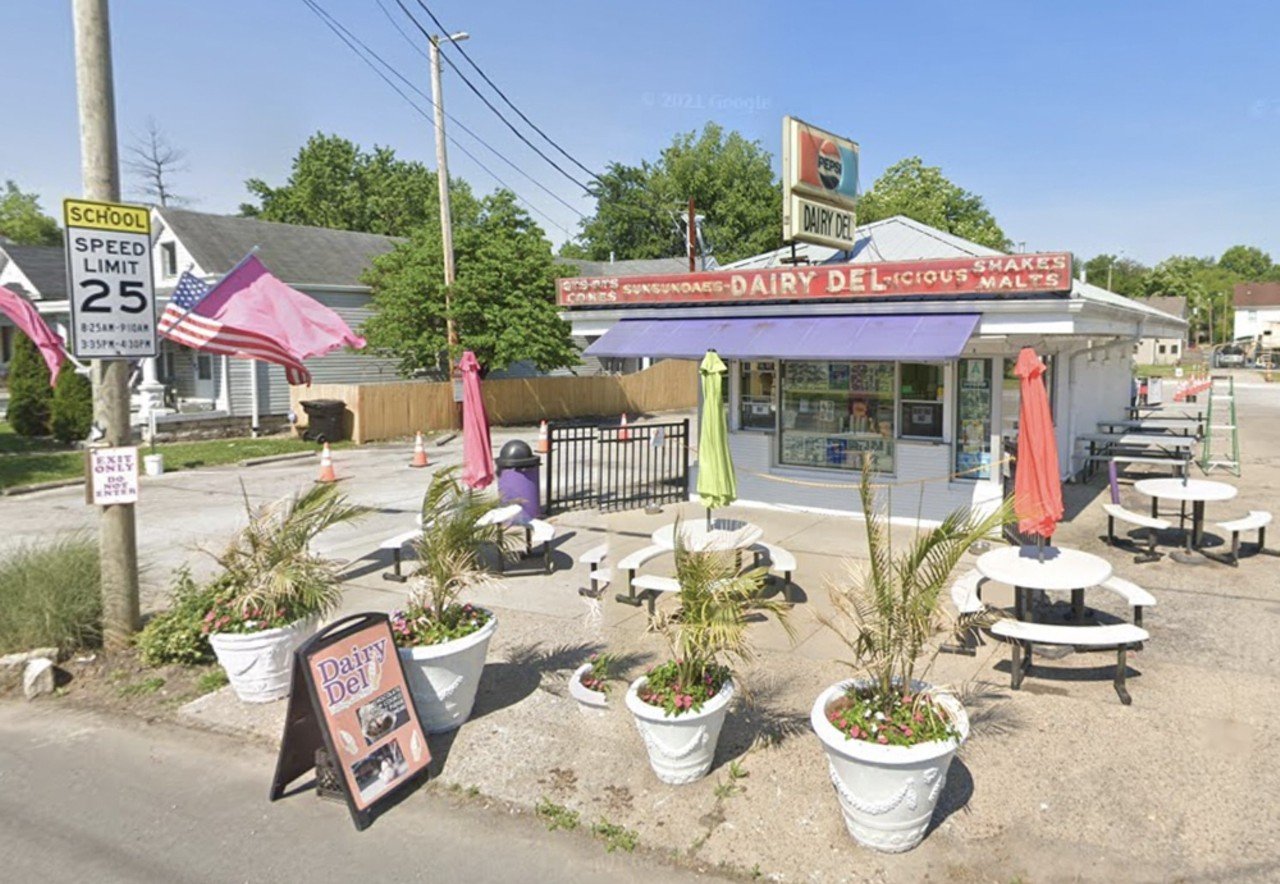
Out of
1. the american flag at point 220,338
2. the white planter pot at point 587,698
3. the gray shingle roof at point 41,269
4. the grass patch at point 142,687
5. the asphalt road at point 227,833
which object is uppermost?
the gray shingle roof at point 41,269

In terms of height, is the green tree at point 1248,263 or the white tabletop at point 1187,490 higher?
the green tree at point 1248,263

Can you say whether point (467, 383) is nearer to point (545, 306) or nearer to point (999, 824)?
point (999, 824)

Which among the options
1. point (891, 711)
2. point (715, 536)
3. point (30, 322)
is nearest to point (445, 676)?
point (891, 711)

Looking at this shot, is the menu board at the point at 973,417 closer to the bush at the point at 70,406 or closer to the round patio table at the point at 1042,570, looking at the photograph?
the round patio table at the point at 1042,570

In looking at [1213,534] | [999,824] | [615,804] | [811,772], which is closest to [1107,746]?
[999,824]

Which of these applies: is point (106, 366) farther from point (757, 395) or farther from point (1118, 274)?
point (1118, 274)

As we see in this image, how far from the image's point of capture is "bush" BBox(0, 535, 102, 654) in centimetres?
703

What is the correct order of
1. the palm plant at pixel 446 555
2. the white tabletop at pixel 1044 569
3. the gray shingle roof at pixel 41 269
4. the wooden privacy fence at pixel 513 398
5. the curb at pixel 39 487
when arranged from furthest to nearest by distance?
the gray shingle roof at pixel 41 269 → the wooden privacy fence at pixel 513 398 → the curb at pixel 39 487 → the white tabletop at pixel 1044 569 → the palm plant at pixel 446 555

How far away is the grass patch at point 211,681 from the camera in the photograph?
6500 millimetres

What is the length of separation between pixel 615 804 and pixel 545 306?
2222cm

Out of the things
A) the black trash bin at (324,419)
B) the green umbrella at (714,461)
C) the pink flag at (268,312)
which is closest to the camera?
the green umbrella at (714,461)

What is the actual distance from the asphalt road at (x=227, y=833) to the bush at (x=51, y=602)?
1.66 metres

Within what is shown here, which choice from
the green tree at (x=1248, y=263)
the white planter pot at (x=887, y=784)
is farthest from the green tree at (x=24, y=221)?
the green tree at (x=1248, y=263)

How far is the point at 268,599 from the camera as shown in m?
6.05
